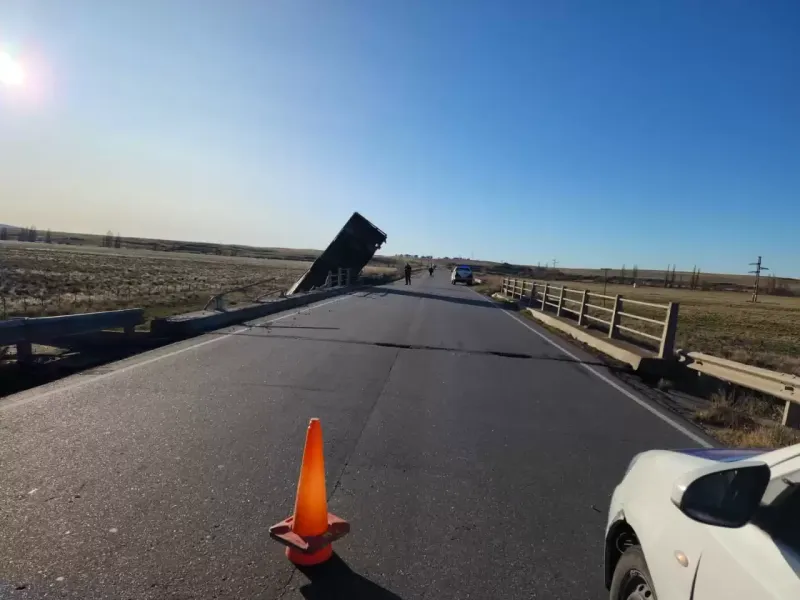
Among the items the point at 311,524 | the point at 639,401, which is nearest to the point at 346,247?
the point at 639,401

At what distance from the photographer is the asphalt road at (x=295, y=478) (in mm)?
3600

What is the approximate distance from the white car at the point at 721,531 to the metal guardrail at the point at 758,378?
19.8 ft

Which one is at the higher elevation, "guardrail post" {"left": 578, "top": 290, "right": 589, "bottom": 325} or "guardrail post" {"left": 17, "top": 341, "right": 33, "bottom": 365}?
"guardrail post" {"left": 578, "top": 290, "right": 589, "bottom": 325}

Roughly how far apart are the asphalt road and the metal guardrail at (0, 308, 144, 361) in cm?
105

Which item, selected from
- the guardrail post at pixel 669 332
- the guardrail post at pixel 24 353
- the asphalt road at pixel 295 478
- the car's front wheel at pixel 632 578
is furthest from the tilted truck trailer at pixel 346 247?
the car's front wheel at pixel 632 578

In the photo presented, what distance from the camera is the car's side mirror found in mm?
2133

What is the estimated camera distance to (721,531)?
7.25ft

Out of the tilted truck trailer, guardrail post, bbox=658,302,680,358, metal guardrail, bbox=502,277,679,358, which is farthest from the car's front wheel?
the tilted truck trailer

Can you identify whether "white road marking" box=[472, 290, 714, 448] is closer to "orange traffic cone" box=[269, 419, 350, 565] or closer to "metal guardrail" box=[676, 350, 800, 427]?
"metal guardrail" box=[676, 350, 800, 427]

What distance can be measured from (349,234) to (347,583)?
33916 mm

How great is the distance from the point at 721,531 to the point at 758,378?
758 cm

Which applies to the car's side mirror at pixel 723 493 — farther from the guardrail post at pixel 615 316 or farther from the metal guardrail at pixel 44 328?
the guardrail post at pixel 615 316

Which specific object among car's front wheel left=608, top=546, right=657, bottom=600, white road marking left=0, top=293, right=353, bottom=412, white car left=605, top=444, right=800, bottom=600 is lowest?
white road marking left=0, top=293, right=353, bottom=412

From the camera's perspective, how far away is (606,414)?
8.16 meters
